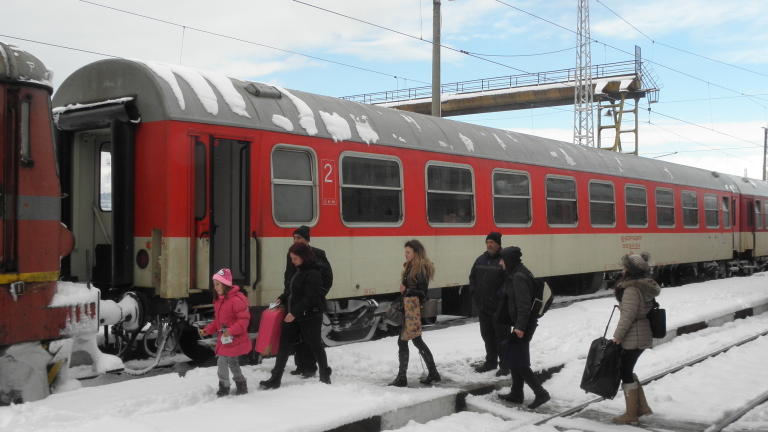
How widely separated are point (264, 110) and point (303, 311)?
2.91 m

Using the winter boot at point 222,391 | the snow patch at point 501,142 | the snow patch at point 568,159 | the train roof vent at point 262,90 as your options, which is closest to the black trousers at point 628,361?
the winter boot at point 222,391

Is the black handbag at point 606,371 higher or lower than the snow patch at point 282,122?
lower

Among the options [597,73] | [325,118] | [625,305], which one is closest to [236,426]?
[625,305]

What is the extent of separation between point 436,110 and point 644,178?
17.3 feet

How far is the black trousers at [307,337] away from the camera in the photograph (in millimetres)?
6281

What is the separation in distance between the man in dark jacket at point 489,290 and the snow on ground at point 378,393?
0.32 m

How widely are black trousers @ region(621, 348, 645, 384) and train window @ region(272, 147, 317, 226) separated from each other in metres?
4.08

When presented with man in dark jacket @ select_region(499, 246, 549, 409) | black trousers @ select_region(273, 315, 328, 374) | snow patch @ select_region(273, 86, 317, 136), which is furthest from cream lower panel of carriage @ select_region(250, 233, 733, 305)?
man in dark jacket @ select_region(499, 246, 549, 409)

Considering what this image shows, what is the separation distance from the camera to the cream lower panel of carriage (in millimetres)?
8055

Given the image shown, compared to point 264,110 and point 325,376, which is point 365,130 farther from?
point 325,376

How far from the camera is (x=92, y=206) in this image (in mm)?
8109

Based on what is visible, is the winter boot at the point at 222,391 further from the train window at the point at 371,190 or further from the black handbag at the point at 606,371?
the train window at the point at 371,190

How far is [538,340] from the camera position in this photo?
8977 millimetres

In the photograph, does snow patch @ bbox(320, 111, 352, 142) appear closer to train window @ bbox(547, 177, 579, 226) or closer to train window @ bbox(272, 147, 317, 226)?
train window @ bbox(272, 147, 317, 226)
